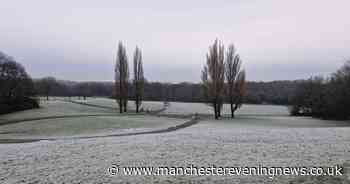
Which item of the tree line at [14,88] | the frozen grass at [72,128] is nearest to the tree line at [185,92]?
the tree line at [14,88]

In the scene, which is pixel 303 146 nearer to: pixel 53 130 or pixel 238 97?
pixel 53 130

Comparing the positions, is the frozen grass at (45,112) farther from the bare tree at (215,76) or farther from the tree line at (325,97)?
the tree line at (325,97)

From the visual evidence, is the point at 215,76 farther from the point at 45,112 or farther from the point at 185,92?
the point at 185,92

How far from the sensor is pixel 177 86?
101 metres

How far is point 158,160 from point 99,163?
1884 millimetres

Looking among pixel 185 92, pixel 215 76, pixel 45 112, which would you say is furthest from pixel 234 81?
pixel 185 92

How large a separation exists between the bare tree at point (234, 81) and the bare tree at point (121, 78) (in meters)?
17.0

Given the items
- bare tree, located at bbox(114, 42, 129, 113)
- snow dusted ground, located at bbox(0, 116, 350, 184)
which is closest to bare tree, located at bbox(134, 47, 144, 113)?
bare tree, located at bbox(114, 42, 129, 113)

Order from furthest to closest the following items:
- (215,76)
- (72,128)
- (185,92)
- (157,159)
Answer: (185,92), (215,76), (72,128), (157,159)

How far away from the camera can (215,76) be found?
119 ft

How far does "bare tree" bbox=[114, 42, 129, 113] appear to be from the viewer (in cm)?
4356

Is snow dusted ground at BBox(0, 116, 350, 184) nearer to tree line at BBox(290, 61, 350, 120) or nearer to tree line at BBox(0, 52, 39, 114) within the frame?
tree line at BBox(290, 61, 350, 120)

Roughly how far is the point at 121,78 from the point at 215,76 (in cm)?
1662

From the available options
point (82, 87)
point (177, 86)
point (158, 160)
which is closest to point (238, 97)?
point (158, 160)
